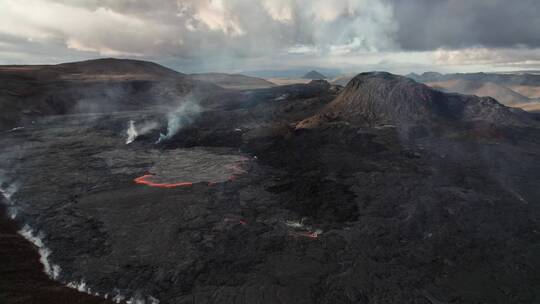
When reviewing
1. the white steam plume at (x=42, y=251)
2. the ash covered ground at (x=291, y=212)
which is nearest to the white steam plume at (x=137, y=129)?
the ash covered ground at (x=291, y=212)

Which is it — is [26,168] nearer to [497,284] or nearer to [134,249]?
[134,249]

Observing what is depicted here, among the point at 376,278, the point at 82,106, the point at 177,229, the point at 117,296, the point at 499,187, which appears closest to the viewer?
the point at 117,296

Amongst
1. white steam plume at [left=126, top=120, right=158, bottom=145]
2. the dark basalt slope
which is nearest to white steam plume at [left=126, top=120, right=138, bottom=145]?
white steam plume at [left=126, top=120, right=158, bottom=145]

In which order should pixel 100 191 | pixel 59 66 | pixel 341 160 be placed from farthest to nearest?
pixel 59 66 → pixel 341 160 → pixel 100 191

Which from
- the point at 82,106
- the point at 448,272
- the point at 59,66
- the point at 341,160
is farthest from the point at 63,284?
the point at 59,66

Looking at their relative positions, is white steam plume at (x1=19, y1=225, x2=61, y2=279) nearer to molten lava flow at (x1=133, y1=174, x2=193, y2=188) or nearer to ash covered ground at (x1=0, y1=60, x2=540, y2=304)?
ash covered ground at (x1=0, y1=60, x2=540, y2=304)

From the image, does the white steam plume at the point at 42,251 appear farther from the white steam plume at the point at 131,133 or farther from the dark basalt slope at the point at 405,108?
the dark basalt slope at the point at 405,108

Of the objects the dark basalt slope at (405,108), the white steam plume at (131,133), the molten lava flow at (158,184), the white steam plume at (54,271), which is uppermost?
the dark basalt slope at (405,108)

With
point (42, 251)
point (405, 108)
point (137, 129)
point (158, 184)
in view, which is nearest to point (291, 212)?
point (158, 184)
